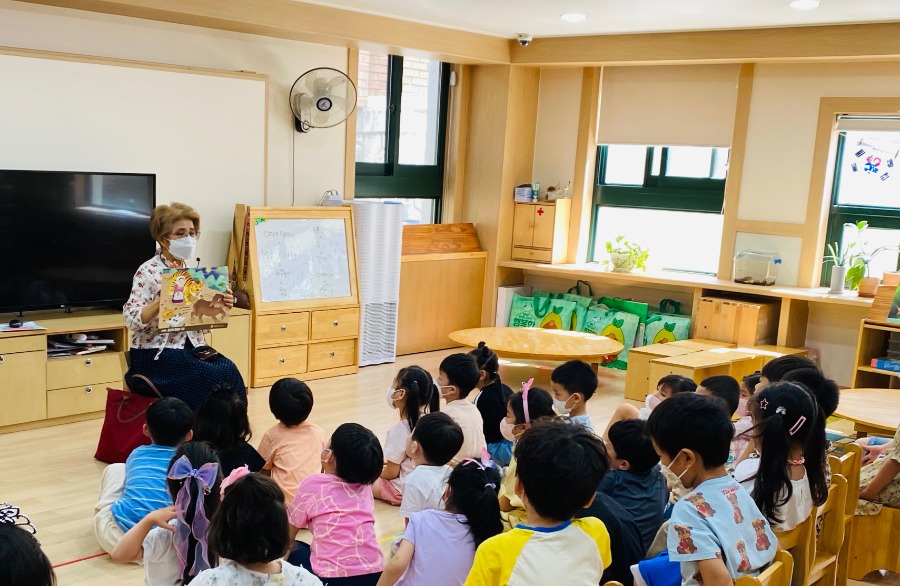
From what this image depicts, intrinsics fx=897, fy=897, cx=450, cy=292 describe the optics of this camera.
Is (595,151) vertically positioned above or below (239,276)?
above

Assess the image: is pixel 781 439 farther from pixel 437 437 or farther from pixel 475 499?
pixel 437 437

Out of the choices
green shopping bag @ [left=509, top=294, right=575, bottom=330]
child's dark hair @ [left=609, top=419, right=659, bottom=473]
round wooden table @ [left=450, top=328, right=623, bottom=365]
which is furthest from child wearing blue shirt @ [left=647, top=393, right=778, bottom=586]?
green shopping bag @ [left=509, top=294, right=575, bottom=330]

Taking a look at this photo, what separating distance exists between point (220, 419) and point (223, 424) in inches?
0.9

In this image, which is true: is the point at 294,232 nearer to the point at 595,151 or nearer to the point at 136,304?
the point at 136,304

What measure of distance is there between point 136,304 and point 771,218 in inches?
192

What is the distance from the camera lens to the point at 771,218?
7.01 metres

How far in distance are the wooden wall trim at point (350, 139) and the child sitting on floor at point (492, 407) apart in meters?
3.13

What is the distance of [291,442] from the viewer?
3.82 m

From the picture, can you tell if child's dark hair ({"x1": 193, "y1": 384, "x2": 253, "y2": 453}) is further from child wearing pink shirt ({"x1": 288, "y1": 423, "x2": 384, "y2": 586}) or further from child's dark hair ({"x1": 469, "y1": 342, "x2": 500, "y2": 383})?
child's dark hair ({"x1": 469, "y1": 342, "x2": 500, "y2": 383})

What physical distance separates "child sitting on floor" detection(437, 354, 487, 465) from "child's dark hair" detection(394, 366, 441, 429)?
0.23 ft

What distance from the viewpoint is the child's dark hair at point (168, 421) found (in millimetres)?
3436

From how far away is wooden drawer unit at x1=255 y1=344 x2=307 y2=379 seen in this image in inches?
245

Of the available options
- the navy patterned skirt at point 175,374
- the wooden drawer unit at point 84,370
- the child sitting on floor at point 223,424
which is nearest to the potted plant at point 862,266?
the navy patterned skirt at point 175,374

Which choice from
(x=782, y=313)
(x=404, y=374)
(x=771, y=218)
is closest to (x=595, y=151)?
(x=771, y=218)
